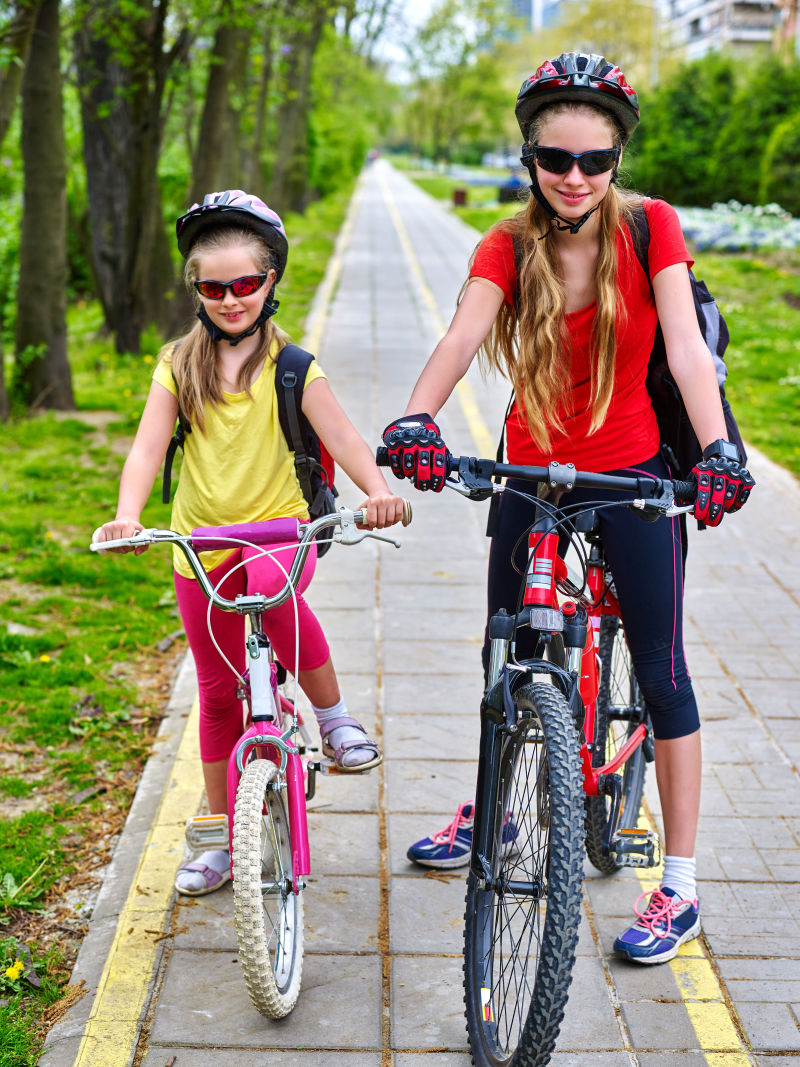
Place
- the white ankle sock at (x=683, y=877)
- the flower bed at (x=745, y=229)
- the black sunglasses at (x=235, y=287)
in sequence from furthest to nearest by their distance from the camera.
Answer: the flower bed at (x=745, y=229), the white ankle sock at (x=683, y=877), the black sunglasses at (x=235, y=287)

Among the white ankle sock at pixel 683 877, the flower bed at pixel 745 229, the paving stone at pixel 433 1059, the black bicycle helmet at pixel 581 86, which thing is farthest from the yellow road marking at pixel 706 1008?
the flower bed at pixel 745 229

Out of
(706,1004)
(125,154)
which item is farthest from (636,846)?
(125,154)

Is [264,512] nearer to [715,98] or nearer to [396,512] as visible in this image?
[396,512]

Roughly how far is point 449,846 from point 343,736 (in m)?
0.55

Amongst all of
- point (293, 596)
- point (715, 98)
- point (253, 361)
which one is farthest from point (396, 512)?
point (715, 98)

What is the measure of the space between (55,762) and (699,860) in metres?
2.33

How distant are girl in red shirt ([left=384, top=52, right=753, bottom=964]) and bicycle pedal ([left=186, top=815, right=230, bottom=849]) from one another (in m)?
1.03

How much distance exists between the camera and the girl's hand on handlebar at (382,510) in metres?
2.75

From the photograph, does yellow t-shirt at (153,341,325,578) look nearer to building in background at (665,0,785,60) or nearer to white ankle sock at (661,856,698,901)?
white ankle sock at (661,856,698,901)

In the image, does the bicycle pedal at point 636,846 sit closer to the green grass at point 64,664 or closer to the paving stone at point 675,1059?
the paving stone at point 675,1059

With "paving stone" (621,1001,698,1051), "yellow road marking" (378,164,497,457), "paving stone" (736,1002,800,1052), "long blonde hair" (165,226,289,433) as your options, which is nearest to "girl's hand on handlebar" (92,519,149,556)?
"long blonde hair" (165,226,289,433)

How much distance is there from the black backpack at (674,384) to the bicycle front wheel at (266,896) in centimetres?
133

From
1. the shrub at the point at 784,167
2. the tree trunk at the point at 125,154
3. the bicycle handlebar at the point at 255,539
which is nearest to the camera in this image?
the bicycle handlebar at the point at 255,539

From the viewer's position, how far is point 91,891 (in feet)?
12.1
